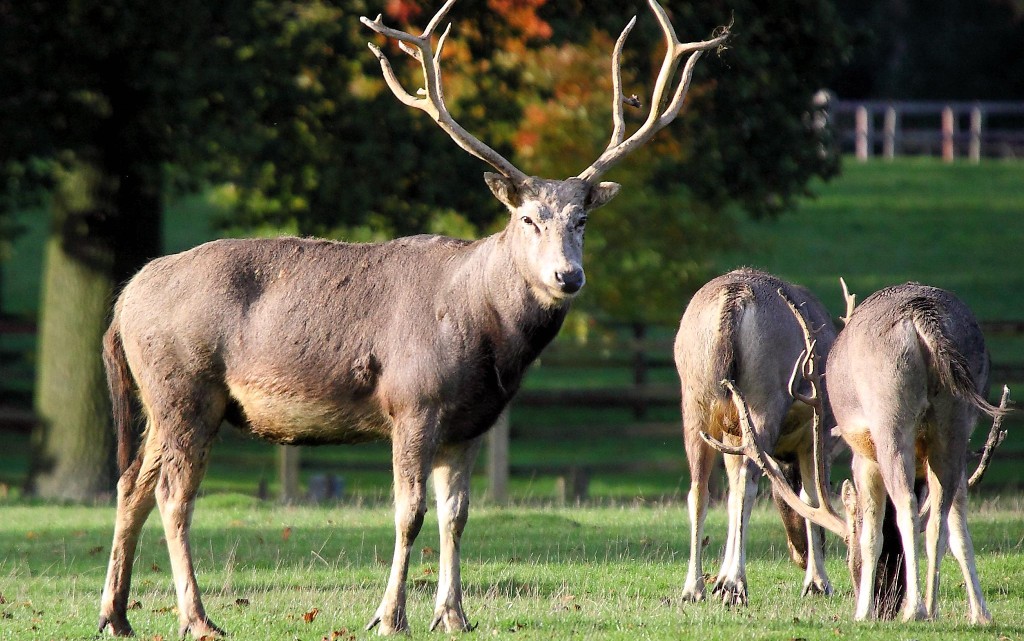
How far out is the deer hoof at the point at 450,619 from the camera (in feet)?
25.3

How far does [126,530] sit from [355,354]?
1.67m

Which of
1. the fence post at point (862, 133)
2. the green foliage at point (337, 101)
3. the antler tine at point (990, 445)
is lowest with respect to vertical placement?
the antler tine at point (990, 445)

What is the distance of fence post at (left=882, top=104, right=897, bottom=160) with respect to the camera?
46.4m

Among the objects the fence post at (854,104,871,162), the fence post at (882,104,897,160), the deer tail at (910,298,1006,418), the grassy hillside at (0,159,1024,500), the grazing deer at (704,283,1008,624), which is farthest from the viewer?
the fence post at (882,104,897,160)

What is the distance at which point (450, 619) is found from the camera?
775 centimetres

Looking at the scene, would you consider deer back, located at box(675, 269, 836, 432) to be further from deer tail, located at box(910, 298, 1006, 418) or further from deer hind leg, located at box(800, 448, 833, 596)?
deer tail, located at box(910, 298, 1006, 418)

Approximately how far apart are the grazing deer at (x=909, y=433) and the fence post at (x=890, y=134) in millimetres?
39921

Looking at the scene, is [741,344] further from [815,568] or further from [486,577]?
[486,577]

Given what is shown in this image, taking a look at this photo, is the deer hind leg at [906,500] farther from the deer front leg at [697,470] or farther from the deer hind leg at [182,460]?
the deer hind leg at [182,460]

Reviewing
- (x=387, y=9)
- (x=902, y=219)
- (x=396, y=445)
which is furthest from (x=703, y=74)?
(x=902, y=219)

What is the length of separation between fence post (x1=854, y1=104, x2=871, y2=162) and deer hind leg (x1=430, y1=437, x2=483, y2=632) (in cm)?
3891

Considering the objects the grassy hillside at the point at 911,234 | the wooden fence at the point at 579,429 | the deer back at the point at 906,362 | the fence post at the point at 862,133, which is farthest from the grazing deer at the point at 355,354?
the fence post at the point at 862,133

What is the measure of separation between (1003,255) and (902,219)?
12.4 ft

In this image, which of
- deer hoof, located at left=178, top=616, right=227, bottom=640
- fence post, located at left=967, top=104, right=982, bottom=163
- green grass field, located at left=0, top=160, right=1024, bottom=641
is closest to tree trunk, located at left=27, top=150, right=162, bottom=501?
green grass field, located at left=0, top=160, right=1024, bottom=641
